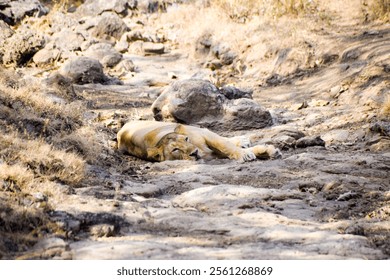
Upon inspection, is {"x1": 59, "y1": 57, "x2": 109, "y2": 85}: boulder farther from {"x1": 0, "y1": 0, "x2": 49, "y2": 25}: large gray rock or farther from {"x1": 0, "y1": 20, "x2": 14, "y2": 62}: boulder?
{"x1": 0, "y1": 0, "x2": 49, "y2": 25}: large gray rock

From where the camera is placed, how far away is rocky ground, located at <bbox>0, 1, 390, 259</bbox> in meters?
3.86

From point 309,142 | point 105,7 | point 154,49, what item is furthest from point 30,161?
point 105,7

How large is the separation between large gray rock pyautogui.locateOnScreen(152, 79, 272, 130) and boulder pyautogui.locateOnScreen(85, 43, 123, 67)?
18.8 feet

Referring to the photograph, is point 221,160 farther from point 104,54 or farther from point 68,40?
point 68,40

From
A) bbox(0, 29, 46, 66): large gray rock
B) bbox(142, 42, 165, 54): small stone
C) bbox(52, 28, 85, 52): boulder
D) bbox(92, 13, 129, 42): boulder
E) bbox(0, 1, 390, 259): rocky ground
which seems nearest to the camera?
bbox(0, 1, 390, 259): rocky ground

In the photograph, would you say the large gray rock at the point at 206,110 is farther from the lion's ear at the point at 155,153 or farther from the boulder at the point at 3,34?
the boulder at the point at 3,34

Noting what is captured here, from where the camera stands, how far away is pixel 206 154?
691 cm

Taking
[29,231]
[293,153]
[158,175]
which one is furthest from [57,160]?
[293,153]

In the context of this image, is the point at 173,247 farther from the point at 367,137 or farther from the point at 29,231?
the point at 367,137

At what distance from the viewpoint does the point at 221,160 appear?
6801mm

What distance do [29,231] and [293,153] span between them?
13.9ft

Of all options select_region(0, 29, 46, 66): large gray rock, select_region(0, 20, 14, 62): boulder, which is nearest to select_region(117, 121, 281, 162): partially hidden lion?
select_region(0, 29, 46, 66): large gray rock

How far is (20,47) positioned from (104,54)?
225 centimetres

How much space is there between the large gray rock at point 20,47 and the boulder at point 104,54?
4.82 feet
